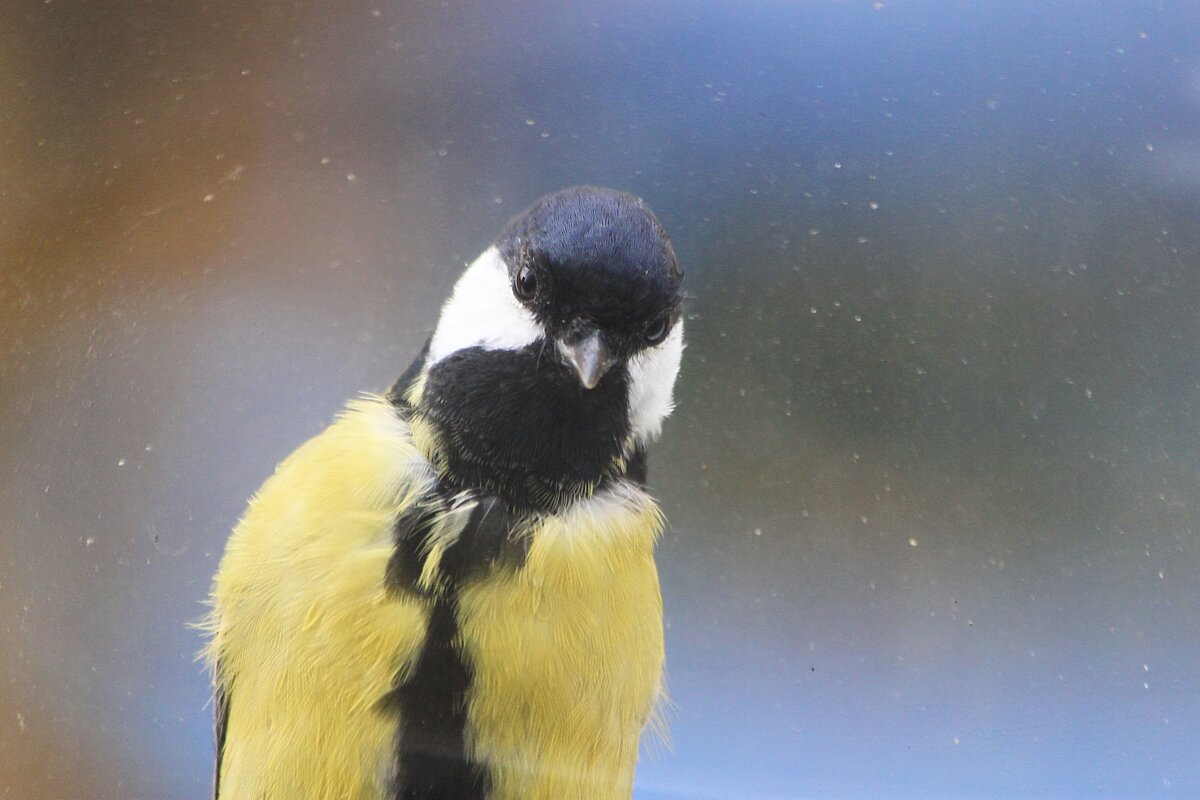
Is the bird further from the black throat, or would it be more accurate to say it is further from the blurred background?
the blurred background

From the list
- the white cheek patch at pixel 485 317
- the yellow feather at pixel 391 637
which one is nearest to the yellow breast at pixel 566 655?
the yellow feather at pixel 391 637

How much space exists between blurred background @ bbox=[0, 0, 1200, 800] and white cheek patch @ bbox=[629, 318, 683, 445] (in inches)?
4.8

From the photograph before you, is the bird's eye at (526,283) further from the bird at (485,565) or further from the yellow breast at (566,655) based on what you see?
the yellow breast at (566,655)

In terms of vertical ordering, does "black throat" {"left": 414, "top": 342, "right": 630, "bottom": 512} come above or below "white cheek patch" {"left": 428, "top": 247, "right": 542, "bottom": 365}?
below

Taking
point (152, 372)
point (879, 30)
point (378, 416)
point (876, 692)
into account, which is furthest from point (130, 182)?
point (876, 692)

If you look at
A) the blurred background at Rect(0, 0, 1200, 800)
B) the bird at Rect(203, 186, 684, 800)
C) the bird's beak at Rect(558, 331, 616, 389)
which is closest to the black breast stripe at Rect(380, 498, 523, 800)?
the bird at Rect(203, 186, 684, 800)

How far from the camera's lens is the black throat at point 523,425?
22.4 inches

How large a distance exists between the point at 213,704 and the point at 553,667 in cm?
27

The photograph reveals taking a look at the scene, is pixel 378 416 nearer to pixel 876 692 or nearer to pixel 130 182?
pixel 130 182

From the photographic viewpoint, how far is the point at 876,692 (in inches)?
30.3

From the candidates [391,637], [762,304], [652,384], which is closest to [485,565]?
[391,637]

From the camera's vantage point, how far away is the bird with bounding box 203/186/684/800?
54cm

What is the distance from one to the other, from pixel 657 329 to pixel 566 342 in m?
0.06

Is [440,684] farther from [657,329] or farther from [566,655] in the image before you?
→ [657,329]
